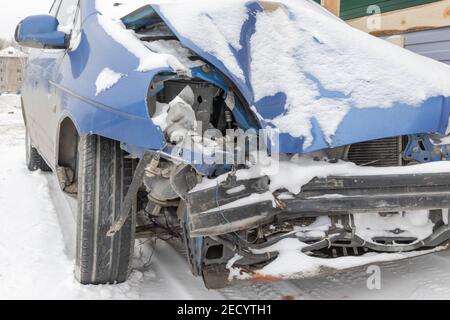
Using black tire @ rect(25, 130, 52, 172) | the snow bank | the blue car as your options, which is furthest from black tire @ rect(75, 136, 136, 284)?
black tire @ rect(25, 130, 52, 172)

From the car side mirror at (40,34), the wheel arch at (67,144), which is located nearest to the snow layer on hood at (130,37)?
the car side mirror at (40,34)

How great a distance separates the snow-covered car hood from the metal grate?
0.18m

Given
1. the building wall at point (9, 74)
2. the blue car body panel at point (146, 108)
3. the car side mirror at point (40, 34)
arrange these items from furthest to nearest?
the building wall at point (9, 74)
the car side mirror at point (40, 34)
the blue car body panel at point (146, 108)

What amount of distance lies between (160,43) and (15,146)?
7341 mm

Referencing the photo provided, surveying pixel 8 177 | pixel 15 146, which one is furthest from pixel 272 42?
pixel 15 146

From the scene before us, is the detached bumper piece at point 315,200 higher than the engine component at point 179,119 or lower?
lower

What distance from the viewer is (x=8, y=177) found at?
626 centimetres

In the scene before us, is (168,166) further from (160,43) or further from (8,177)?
(8,177)

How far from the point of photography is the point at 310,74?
2.71m

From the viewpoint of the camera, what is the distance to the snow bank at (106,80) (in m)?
2.63

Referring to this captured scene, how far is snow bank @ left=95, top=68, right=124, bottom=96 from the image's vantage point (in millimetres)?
2627

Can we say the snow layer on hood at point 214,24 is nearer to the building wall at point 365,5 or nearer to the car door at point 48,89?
the car door at point 48,89

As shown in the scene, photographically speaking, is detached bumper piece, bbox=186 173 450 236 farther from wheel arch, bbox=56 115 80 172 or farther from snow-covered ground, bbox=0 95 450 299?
wheel arch, bbox=56 115 80 172

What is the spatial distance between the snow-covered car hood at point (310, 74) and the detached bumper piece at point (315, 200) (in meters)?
0.21
